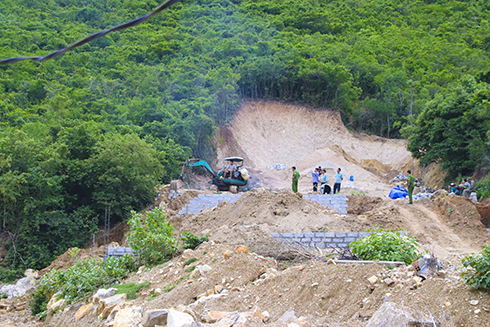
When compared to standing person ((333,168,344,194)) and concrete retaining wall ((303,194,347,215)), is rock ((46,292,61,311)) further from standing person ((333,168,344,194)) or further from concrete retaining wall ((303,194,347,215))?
standing person ((333,168,344,194))

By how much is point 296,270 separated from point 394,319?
2.63 meters

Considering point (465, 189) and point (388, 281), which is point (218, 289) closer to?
point (388, 281)

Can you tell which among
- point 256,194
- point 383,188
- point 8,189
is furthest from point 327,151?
point 8,189

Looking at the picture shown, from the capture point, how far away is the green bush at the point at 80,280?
10.00m

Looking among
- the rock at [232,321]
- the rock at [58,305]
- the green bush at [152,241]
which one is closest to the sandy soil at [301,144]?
the green bush at [152,241]

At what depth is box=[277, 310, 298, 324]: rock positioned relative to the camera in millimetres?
5910

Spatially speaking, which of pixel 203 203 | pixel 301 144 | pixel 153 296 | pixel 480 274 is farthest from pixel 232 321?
pixel 301 144

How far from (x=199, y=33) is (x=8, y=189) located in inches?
1463

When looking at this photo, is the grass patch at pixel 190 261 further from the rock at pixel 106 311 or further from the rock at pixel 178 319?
the rock at pixel 178 319

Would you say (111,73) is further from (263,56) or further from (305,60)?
(305,60)

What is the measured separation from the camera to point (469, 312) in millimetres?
5227

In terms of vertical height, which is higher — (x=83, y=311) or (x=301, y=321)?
(x=301, y=321)

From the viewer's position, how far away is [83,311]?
348 inches

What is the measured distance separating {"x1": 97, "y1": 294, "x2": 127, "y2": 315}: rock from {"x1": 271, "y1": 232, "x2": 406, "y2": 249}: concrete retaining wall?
14.4 feet
